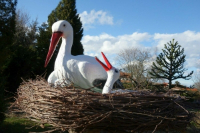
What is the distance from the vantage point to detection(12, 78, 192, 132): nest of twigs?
1318 mm

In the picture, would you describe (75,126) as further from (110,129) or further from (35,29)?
(35,29)

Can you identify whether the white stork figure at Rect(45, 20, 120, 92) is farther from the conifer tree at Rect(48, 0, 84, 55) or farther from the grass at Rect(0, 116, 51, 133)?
the conifer tree at Rect(48, 0, 84, 55)

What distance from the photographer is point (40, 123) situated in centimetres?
144

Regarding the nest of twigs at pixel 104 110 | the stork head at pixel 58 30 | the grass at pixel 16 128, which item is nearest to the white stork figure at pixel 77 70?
the stork head at pixel 58 30

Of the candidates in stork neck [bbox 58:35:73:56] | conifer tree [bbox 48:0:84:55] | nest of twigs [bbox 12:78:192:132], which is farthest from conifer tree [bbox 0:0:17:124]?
nest of twigs [bbox 12:78:192:132]

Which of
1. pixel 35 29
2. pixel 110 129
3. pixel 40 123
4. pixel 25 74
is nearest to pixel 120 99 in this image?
pixel 110 129

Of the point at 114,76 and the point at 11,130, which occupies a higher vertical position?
the point at 114,76

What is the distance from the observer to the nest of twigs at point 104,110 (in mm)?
1318

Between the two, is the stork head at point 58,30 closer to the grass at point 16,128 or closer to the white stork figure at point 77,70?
the white stork figure at point 77,70

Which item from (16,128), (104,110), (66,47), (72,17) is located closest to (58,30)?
(66,47)

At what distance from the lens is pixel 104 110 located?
1323 mm

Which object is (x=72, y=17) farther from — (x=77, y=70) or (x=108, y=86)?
(x=108, y=86)

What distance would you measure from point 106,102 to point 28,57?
7010 millimetres

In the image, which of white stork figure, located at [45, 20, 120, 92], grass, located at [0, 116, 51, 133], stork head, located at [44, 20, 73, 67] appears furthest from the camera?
grass, located at [0, 116, 51, 133]
